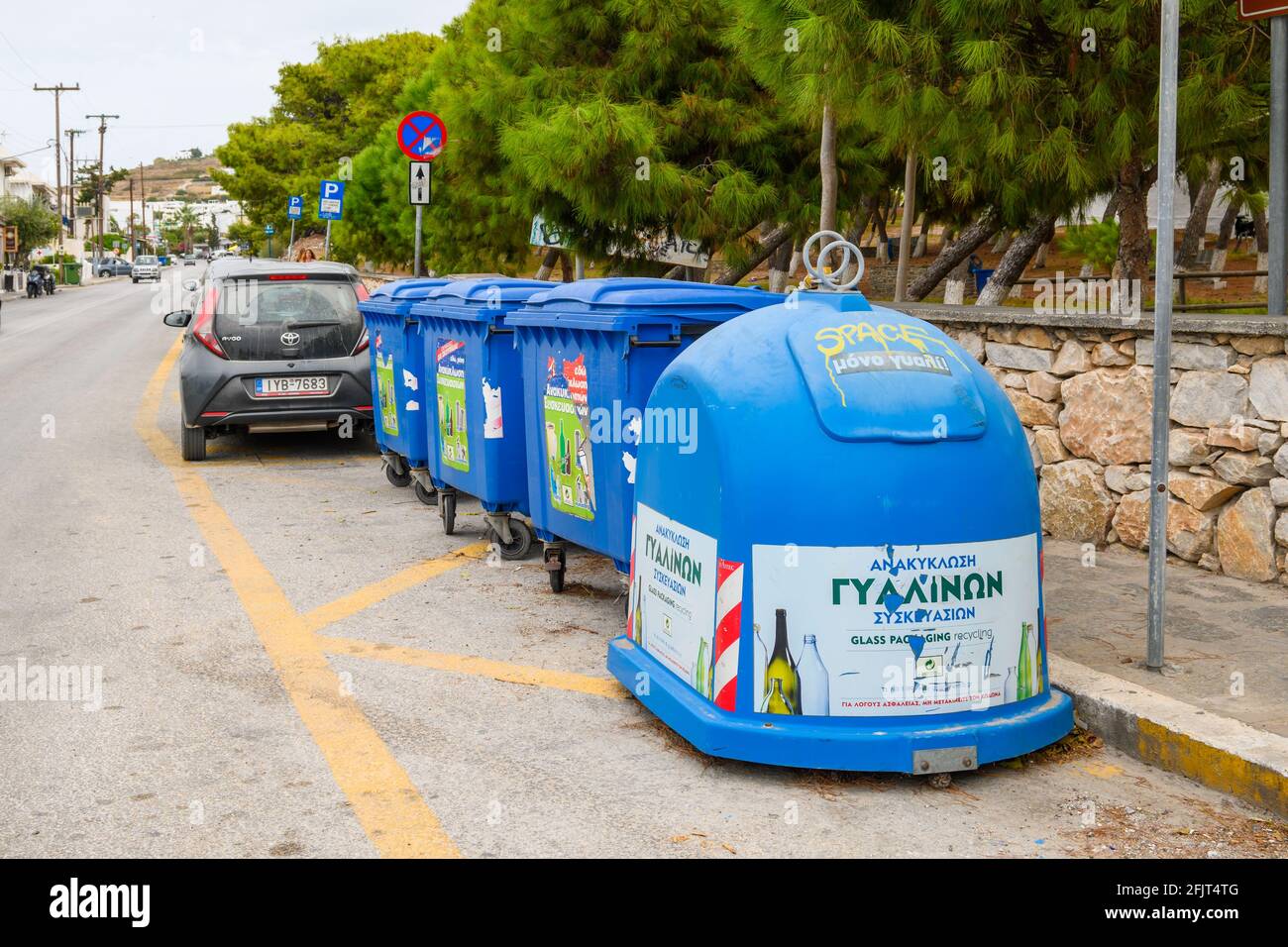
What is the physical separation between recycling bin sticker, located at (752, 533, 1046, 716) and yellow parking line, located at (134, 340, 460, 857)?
1.15 m

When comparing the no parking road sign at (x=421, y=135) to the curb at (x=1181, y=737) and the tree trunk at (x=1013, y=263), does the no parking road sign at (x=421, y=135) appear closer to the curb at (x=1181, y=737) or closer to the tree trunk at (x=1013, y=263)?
the tree trunk at (x=1013, y=263)

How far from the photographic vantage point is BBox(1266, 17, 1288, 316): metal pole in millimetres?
6320

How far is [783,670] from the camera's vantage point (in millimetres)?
4406

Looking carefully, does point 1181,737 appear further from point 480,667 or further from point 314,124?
point 314,124

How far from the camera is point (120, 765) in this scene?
4.54m

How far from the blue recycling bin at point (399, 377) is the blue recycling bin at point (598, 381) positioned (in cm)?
245

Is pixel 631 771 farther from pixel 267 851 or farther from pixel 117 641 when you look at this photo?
pixel 117 641

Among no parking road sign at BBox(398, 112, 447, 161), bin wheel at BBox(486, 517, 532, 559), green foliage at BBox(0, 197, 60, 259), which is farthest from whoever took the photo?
green foliage at BBox(0, 197, 60, 259)

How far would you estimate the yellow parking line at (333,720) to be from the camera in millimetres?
4023

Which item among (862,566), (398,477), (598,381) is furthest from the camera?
(398,477)

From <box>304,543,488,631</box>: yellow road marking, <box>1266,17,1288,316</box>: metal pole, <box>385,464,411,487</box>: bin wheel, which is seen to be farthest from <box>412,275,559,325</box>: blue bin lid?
<box>1266,17,1288,316</box>: metal pole

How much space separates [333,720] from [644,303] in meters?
2.33

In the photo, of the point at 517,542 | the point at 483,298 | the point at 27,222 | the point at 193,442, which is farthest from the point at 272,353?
the point at 27,222

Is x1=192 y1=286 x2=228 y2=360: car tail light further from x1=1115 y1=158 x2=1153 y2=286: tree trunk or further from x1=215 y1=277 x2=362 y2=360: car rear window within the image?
x1=1115 y1=158 x2=1153 y2=286: tree trunk
